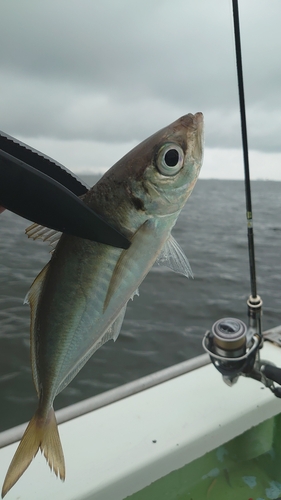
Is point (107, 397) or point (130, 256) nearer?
point (130, 256)

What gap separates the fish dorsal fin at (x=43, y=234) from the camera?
111cm

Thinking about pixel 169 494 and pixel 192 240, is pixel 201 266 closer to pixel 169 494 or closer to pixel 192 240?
pixel 192 240

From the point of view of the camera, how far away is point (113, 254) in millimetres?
1052

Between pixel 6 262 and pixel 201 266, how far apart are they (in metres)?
5.48

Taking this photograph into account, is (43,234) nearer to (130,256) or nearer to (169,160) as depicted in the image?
(130,256)

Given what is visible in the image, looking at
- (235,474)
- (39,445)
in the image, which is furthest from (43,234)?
(235,474)

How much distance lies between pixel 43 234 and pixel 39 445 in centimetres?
67

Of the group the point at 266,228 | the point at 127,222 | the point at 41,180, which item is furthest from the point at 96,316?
the point at 266,228

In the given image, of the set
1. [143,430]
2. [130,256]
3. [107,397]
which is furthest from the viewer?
[107,397]

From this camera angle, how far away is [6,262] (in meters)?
10.6

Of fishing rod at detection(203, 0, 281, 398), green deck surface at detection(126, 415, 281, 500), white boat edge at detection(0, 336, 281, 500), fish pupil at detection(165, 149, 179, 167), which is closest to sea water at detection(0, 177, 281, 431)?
fishing rod at detection(203, 0, 281, 398)

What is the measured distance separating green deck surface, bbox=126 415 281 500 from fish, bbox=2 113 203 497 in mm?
1623

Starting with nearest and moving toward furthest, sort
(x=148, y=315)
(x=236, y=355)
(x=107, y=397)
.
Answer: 1. (x=236, y=355)
2. (x=107, y=397)
3. (x=148, y=315)

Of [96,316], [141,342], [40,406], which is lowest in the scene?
[141,342]
